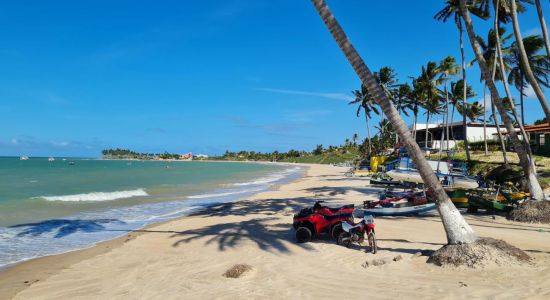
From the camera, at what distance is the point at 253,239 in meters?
11.6

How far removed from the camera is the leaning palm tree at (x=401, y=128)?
315 inches

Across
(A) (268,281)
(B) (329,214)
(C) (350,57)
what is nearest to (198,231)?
(B) (329,214)

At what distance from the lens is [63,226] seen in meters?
16.2

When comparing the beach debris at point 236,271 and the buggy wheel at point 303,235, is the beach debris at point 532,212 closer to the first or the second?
the buggy wheel at point 303,235

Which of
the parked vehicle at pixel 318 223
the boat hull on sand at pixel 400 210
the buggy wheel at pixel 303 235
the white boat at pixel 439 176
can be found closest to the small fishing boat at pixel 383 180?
the white boat at pixel 439 176

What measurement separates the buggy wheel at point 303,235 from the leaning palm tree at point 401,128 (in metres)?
3.64

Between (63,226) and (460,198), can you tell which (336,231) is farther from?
(63,226)

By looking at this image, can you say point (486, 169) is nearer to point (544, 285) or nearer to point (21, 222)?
point (544, 285)

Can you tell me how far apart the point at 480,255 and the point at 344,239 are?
3.19 m

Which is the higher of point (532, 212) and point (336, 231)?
point (532, 212)

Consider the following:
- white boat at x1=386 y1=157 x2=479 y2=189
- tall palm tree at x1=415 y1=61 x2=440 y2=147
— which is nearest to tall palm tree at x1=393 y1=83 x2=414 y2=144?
tall palm tree at x1=415 y1=61 x2=440 y2=147

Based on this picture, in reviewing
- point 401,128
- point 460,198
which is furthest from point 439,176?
point 401,128

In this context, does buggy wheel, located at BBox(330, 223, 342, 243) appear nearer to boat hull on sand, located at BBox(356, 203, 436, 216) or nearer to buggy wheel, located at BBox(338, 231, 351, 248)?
buggy wheel, located at BBox(338, 231, 351, 248)

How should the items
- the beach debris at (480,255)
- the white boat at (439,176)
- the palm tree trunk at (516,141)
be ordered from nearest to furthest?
the beach debris at (480,255) < the palm tree trunk at (516,141) < the white boat at (439,176)
